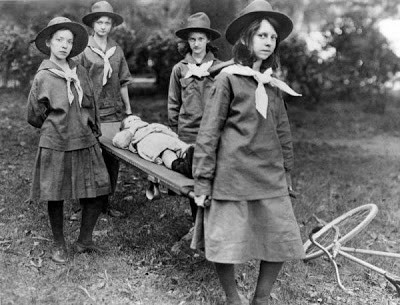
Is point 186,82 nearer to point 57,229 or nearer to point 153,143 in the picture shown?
point 153,143

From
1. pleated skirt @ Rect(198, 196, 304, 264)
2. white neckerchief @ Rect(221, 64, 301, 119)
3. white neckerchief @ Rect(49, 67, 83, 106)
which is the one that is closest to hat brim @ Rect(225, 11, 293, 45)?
white neckerchief @ Rect(221, 64, 301, 119)

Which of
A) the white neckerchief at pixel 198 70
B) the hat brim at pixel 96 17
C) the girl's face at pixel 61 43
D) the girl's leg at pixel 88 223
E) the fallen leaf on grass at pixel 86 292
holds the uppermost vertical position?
the hat brim at pixel 96 17

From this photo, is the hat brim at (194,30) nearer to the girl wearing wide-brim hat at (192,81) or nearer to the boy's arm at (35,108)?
the girl wearing wide-brim hat at (192,81)

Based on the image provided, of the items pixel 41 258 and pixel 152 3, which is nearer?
pixel 41 258

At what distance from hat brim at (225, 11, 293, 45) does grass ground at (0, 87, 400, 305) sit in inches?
75.2

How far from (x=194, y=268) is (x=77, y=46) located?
2.08 metres

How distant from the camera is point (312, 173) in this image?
809 centimetres

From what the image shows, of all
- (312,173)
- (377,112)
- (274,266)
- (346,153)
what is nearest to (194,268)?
(274,266)

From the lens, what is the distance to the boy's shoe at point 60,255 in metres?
4.54

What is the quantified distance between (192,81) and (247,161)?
5.77ft

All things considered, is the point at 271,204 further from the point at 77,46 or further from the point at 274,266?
the point at 77,46

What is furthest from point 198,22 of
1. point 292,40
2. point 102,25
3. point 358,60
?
point 358,60

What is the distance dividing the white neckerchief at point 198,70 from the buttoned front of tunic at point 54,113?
3.65ft

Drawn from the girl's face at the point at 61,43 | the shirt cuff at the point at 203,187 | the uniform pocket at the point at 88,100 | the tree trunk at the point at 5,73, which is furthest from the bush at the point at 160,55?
the shirt cuff at the point at 203,187
